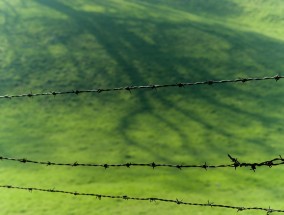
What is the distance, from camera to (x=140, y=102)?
14.7 metres

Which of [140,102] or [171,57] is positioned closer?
[140,102]

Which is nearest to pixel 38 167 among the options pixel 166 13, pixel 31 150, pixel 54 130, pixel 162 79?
pixel 31 150

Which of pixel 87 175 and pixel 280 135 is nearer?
pixel 87 175

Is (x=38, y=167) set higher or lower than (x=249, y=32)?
lower

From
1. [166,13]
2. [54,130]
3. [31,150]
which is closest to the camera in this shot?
[31,150]

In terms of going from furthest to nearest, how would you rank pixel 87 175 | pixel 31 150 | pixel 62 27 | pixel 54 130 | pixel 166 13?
1. pixel 166 13
2. pixel 62 27
3. pixel 54 130
4. pixel 31 150
5. pixel 87 175

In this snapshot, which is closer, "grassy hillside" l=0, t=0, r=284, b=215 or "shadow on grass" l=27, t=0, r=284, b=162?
"grassy hillside" l=0, t=0, r=284, b=215

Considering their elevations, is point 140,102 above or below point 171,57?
below

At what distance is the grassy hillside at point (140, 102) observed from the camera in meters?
10.2

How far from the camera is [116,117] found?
13.9 metres

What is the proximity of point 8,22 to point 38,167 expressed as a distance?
9.42 m

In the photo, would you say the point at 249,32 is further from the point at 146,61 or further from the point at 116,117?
the point at 116,117

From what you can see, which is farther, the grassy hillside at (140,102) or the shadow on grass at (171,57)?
the shadow on grass at (171,57)

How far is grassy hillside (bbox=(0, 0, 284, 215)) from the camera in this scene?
10188 mm
